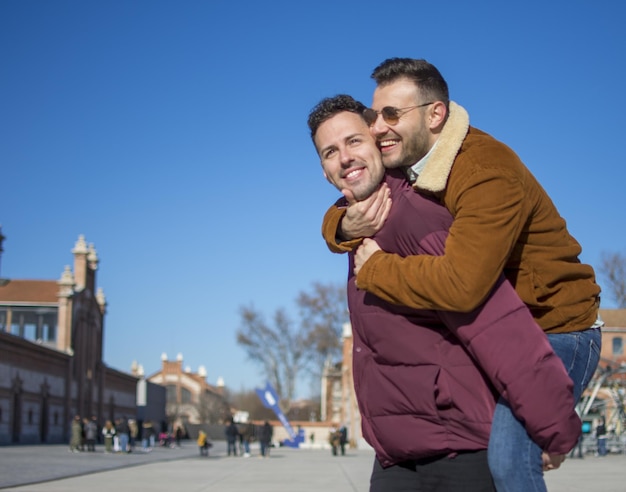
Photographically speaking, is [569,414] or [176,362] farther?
[176,362]

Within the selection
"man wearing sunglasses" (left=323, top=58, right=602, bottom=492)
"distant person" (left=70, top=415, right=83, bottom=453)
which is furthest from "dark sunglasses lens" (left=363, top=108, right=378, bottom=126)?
"distant person" (left=70, top=415, right=83, bottom=453)

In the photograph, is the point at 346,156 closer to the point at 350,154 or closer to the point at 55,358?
the point at 350,154

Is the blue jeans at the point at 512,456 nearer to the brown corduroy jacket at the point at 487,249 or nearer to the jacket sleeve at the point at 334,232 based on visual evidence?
the brown corduroy jacket at the point at 487,249

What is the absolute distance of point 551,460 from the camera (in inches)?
119

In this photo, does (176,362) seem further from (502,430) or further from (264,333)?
(502,430)

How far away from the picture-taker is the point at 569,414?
9.48 ft

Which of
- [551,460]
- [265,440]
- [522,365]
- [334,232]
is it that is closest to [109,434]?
[265,440]

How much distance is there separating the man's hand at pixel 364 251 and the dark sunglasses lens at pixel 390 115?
0.44 meters

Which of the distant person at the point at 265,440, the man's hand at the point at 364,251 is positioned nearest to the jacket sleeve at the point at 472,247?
Result: the man's hand at the point at 364,251

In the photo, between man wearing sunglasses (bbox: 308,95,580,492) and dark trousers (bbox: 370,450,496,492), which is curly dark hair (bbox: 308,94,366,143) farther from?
dark trousers (bbox: 370,450,496,492)

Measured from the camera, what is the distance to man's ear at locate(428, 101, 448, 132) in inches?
128

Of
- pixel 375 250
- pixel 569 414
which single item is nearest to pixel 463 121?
pixel 375 250

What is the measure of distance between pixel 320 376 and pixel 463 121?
245 feet

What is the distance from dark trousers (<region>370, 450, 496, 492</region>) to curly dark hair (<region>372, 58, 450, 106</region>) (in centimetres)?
128
